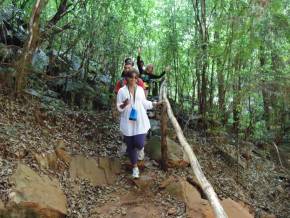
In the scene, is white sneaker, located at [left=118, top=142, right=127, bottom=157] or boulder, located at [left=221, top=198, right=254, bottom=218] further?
white sneaker, located at [left=118, top=142, right=127, bottom=157]

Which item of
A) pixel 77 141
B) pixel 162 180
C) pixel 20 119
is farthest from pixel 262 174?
pixel 20 119

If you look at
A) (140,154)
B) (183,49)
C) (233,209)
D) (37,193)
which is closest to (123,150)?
(140,154)

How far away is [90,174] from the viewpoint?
22.2 feet

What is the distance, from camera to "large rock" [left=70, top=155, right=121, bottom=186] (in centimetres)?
664

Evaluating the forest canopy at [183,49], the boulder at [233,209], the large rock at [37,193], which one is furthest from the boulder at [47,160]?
the boulder at [233,209]

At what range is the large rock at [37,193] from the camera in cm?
500

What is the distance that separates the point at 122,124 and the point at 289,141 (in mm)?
8906

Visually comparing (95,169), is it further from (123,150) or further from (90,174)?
(123,150)

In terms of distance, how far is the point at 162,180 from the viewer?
6820mm

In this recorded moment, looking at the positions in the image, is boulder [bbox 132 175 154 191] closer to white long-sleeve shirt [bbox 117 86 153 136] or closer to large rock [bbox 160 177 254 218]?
large rock [bbox 160 177 254 218]

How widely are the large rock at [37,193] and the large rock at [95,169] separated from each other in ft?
2.78

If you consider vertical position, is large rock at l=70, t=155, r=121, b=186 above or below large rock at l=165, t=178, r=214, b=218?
above

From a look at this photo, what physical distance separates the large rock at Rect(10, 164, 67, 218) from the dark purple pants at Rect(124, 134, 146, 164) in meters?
1.40

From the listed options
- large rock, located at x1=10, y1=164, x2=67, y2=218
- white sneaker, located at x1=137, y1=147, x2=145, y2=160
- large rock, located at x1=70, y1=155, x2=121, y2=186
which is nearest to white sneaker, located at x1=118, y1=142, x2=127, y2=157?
large rock, located at x1=70, y1=155, x2=121, y2=186
